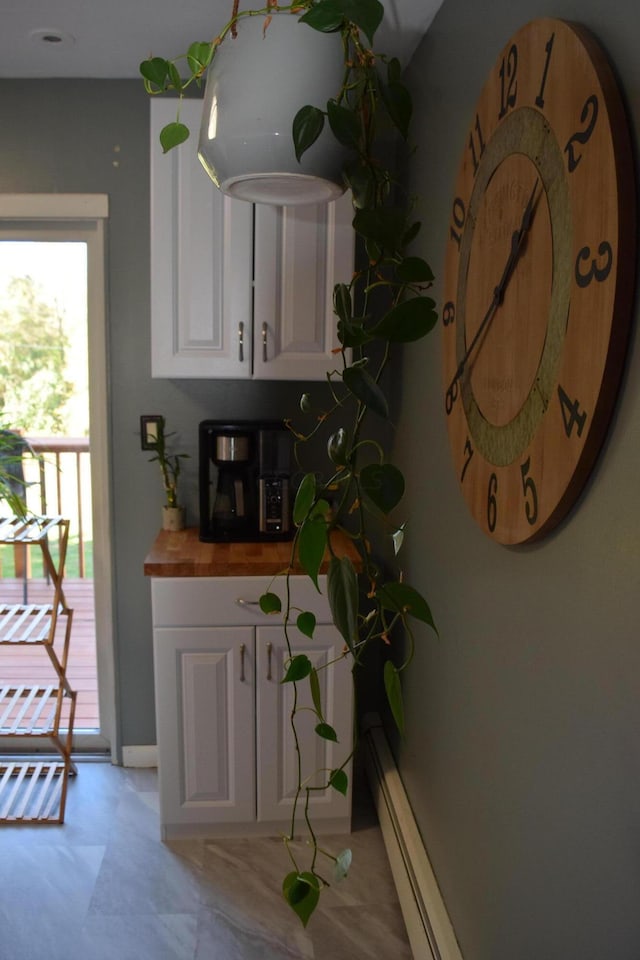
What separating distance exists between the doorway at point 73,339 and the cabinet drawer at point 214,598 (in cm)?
57

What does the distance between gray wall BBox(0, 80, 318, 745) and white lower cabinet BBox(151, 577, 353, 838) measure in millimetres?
498

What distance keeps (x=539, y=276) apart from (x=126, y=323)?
1758 millimetres

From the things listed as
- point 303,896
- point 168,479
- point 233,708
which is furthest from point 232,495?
point 303,896

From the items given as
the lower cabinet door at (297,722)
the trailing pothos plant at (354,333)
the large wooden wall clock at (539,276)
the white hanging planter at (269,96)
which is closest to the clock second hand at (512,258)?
the large wooden wall clock at (539,276)

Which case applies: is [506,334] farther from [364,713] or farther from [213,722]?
[364,713]

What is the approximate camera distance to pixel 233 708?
2.31m

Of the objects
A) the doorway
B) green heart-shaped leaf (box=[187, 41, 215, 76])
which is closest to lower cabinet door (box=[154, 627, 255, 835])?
the doorway

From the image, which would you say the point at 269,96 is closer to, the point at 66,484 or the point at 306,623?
the point at 306,623

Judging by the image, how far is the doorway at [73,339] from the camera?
8.44 feet

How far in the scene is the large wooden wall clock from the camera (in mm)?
944

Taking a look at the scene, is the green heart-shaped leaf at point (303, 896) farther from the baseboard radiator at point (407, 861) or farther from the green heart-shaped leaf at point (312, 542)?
the baseboard radiator at point (407, 861)

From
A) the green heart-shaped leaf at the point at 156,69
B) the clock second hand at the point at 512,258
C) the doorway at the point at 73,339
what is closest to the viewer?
the clock second hand at the point at 512,258

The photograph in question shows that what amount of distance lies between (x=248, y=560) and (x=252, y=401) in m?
0.65

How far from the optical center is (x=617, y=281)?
91 centimetres
